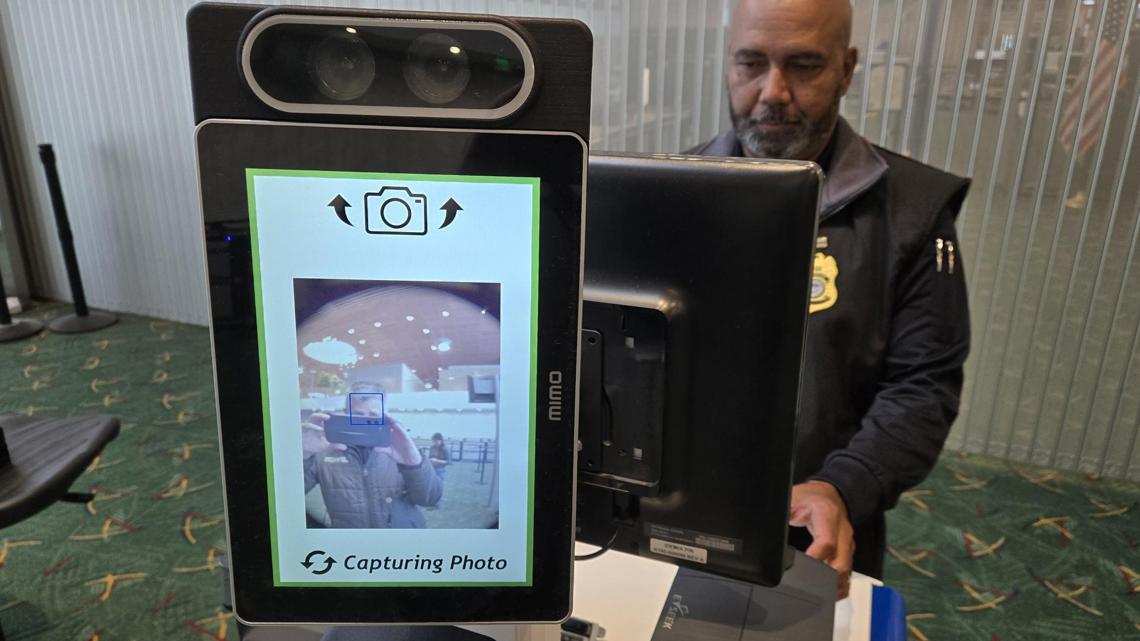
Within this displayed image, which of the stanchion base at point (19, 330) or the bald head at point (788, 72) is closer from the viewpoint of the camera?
the bald head at point (788, 72)

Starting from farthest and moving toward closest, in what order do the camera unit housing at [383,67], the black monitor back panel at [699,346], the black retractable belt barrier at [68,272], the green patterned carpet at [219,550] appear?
the black retractable belt barrier at [68,272]
the green patterned carpet at [219,550]
the black monitor back panel at [699,346]
the camera unit housing at [383,67]

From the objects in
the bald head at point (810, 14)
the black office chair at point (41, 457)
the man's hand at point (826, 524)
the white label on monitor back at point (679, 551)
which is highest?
the bald head at point (810, 14)

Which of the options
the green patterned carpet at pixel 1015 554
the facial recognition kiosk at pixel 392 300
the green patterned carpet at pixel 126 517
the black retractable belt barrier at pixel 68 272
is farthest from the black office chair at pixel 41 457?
the black retractable belt barrier at pixel 68 272

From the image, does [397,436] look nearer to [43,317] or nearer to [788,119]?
[788,119]

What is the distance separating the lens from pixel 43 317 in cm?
420

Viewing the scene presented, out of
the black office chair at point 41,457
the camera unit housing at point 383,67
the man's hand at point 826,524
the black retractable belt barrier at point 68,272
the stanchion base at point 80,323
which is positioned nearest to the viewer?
the camera unit housing at point 383,67

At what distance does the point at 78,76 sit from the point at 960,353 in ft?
13.8

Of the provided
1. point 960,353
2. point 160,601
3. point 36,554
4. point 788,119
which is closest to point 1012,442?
point 960,353

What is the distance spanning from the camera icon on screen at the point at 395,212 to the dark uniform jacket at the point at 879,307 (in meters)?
0.98

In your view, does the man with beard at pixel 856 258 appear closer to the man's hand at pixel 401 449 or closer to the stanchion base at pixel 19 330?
the man's hand at pixel 401 449

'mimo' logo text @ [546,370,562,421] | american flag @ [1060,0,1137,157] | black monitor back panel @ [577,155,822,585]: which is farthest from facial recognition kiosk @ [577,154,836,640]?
american flag @ [1060,0,1137,157]

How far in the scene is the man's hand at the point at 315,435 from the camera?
0.55 m

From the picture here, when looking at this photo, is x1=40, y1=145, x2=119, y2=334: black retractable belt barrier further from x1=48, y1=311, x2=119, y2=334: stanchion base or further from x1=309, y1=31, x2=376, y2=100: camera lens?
x1=309, y1=31, x2=376, y2=100: camera lens

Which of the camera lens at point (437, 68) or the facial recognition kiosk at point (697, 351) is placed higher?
the camera lens at point (437, 68)
